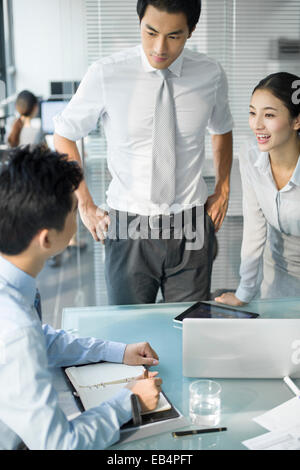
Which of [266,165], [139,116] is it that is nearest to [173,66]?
[139,116]

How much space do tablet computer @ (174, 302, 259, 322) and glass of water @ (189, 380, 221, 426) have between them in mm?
403

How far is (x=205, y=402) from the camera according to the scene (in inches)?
43.2

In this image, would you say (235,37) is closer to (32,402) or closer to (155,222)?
(155,222)

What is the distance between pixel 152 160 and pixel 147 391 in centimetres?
99

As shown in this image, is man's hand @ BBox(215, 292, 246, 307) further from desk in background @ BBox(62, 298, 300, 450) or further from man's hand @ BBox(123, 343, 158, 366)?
man's hand @ BBox(123, 343, 158, 366)

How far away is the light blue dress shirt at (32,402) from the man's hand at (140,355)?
20cm

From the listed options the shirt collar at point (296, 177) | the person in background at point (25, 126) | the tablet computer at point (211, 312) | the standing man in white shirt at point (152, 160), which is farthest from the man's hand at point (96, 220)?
the person in background at point (25, 126)

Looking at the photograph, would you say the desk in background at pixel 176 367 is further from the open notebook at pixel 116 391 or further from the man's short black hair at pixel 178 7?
the man's short black hair at pixel 178 7

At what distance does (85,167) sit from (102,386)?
193cm

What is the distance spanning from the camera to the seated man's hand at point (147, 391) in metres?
1.07

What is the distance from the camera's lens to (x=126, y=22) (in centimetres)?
273

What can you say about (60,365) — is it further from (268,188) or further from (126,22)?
(126,22)

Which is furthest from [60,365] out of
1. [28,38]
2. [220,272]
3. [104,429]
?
[28,38]

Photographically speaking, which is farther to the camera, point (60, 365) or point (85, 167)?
point (85, 167)
